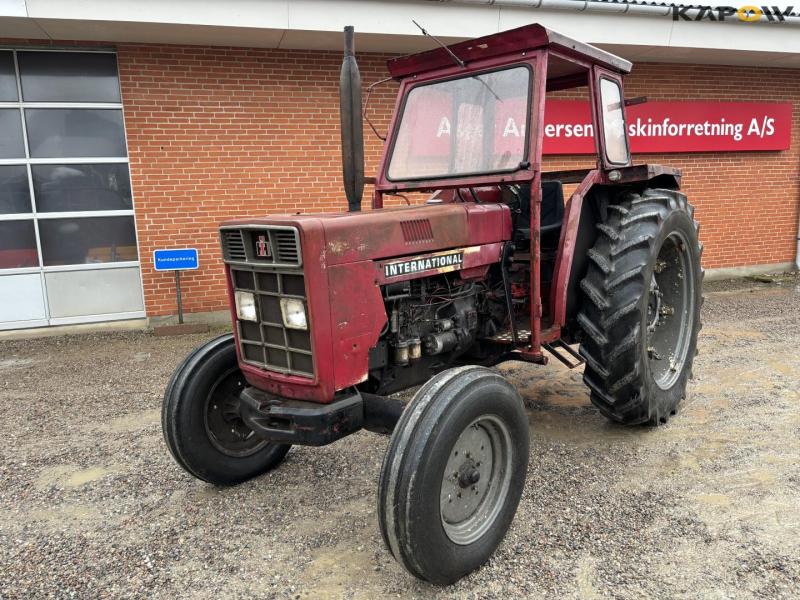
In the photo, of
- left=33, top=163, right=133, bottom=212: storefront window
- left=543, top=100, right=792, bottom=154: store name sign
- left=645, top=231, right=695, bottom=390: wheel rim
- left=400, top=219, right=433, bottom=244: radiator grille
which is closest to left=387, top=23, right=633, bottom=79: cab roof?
left=400, top=219, right=433, bottom=244: radiator grille

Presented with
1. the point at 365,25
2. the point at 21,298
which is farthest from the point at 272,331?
the point at 21,298

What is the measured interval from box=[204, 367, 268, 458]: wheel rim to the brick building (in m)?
4.05

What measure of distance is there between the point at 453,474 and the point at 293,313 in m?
0.95

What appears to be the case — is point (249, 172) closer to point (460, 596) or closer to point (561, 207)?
point (561, 207)

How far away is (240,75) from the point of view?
6.78m

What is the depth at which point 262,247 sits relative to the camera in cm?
262

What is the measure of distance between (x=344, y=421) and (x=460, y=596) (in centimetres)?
84

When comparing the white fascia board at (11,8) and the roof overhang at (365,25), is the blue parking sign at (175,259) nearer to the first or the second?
the roof overhang at (365,25)

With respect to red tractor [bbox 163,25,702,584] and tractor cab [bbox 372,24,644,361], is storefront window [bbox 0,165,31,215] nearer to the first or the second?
red tractor [bbox 163,25,702,584]

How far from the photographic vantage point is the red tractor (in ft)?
8.07

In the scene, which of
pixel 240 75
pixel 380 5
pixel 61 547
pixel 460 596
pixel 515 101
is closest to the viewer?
pixel 460 596

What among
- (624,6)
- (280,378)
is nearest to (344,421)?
(280,378)

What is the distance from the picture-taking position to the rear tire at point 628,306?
10.9 feet

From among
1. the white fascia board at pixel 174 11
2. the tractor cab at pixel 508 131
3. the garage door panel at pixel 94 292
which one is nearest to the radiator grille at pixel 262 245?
the tractor cab at pixel 508 131
